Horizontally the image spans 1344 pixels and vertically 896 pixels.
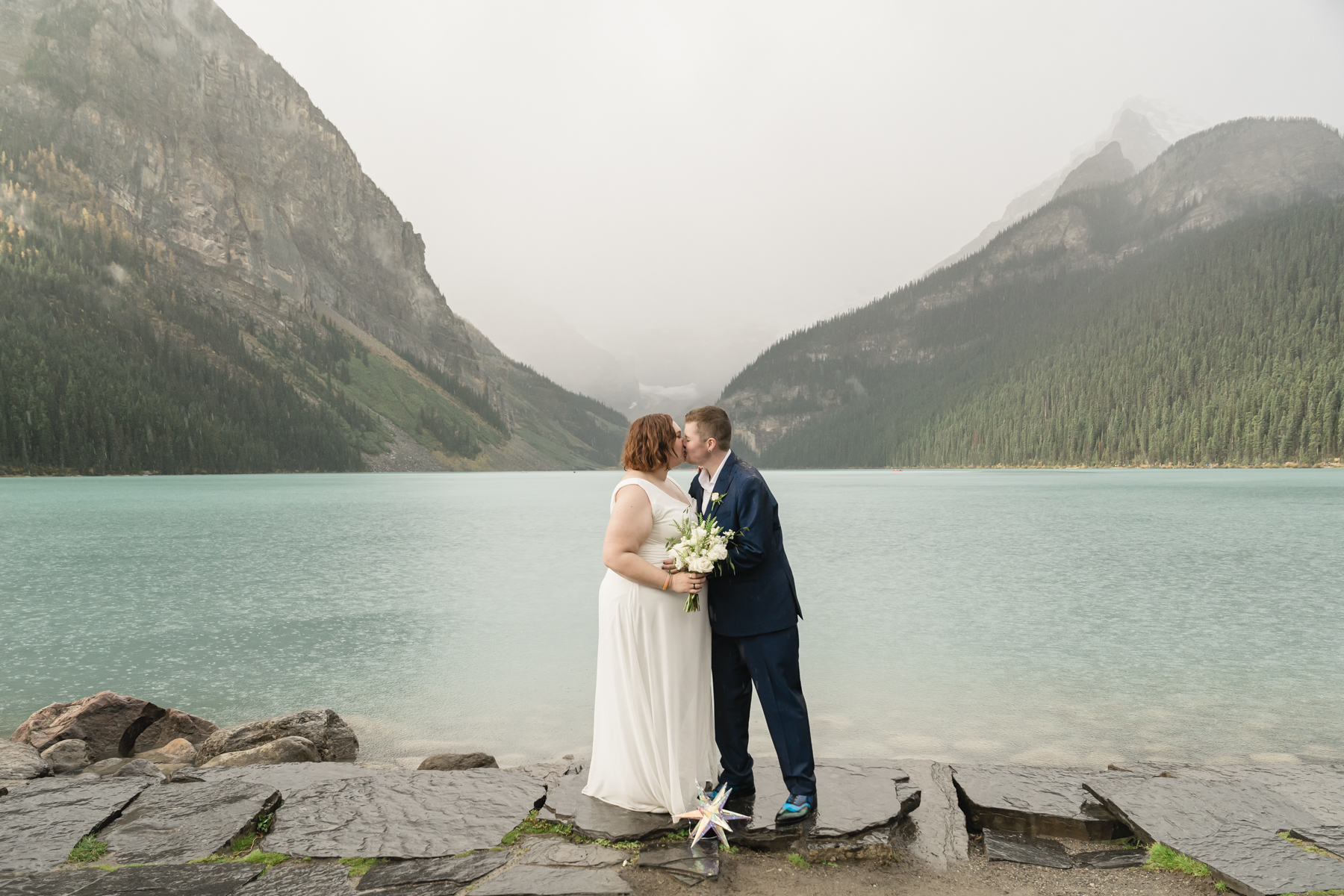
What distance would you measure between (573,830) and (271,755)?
14.4ft

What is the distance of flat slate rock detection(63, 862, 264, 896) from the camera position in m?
3.75

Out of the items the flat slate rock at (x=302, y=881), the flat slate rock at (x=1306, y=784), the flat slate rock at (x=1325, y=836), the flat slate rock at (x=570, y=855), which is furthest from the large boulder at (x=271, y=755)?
the flat slate rock at (x=1325, y=836)

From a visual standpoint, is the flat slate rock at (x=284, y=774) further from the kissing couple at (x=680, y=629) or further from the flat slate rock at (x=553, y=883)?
the kissing couple at (x=680, y=629)

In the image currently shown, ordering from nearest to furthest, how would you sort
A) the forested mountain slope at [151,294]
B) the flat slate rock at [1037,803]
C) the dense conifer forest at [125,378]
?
the flat slate rock at [1037,803], the dense conifer forest at [125,378], the forested mountain slope at [151,294]

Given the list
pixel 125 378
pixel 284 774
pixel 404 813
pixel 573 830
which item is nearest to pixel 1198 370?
pixel 573 830

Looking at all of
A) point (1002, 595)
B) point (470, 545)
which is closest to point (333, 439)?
point (470, 545)

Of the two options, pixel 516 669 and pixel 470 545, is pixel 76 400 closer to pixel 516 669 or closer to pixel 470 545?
pixel 470 545

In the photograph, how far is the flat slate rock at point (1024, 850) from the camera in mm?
4441

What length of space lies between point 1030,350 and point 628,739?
22342cm

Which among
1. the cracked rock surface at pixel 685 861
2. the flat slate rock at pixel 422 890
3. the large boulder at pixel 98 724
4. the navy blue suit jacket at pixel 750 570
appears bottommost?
the large boulder at pixel 98 724

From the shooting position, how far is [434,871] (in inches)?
164

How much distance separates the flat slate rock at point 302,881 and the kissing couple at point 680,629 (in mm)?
1618

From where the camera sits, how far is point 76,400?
355 ft

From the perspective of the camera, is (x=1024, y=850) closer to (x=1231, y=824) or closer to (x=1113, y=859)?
(x=1113, y=859)
